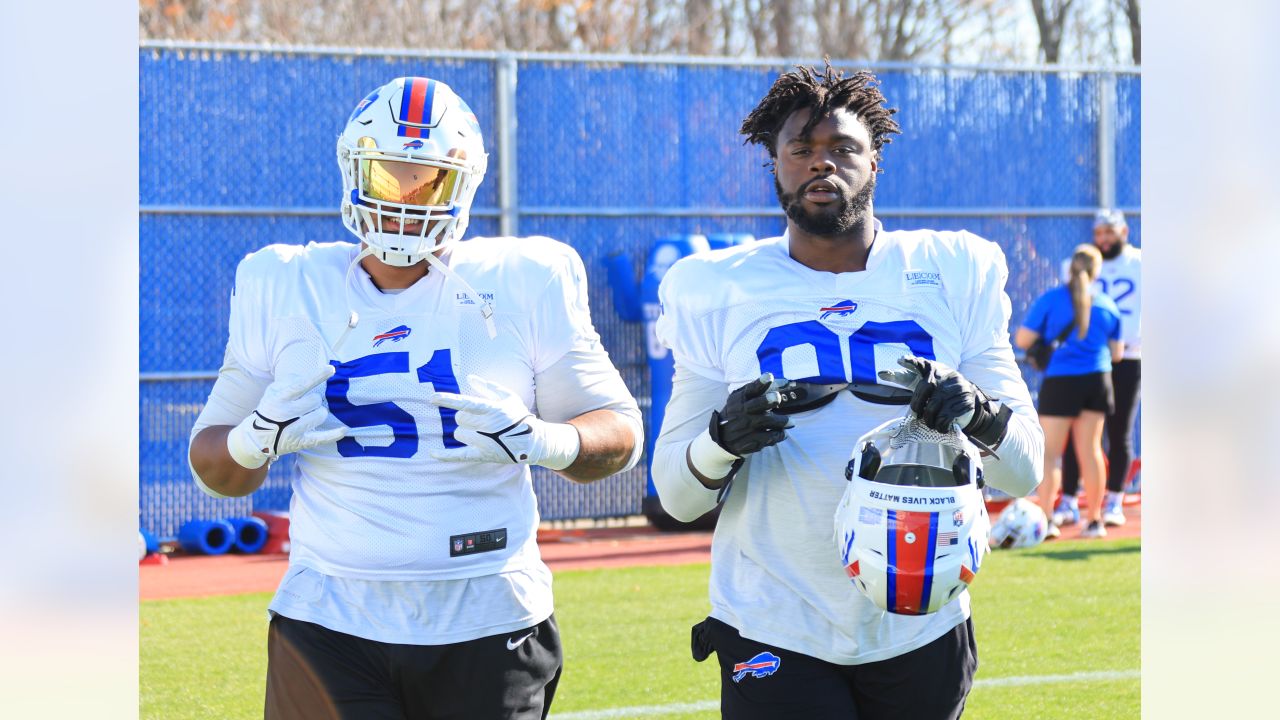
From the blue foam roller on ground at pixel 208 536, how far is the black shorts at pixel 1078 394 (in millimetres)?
5428

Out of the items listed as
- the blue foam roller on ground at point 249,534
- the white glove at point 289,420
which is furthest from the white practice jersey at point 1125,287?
the white glove at point 289,420

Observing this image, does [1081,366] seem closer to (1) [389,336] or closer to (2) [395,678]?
(1) [389,336]

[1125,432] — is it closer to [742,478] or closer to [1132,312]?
[1132,312]

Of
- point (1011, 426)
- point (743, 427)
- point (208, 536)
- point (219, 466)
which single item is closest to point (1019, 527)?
point (208, 536)

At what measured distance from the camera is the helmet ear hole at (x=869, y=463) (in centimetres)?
296

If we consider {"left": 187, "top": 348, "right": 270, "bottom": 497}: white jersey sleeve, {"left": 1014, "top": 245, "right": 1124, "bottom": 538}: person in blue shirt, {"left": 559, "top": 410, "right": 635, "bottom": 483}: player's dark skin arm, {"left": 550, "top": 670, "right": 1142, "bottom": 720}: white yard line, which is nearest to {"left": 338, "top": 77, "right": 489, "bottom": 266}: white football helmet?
{"left": 187, "top": 348, "right": 270, "bottom": 497}: white jersey sleeve

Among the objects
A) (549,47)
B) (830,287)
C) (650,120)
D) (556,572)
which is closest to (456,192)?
(830,287)

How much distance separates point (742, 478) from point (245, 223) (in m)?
8.26

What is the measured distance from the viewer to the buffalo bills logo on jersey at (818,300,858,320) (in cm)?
326

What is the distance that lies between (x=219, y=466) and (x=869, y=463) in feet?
4.46

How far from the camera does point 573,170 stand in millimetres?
11672
